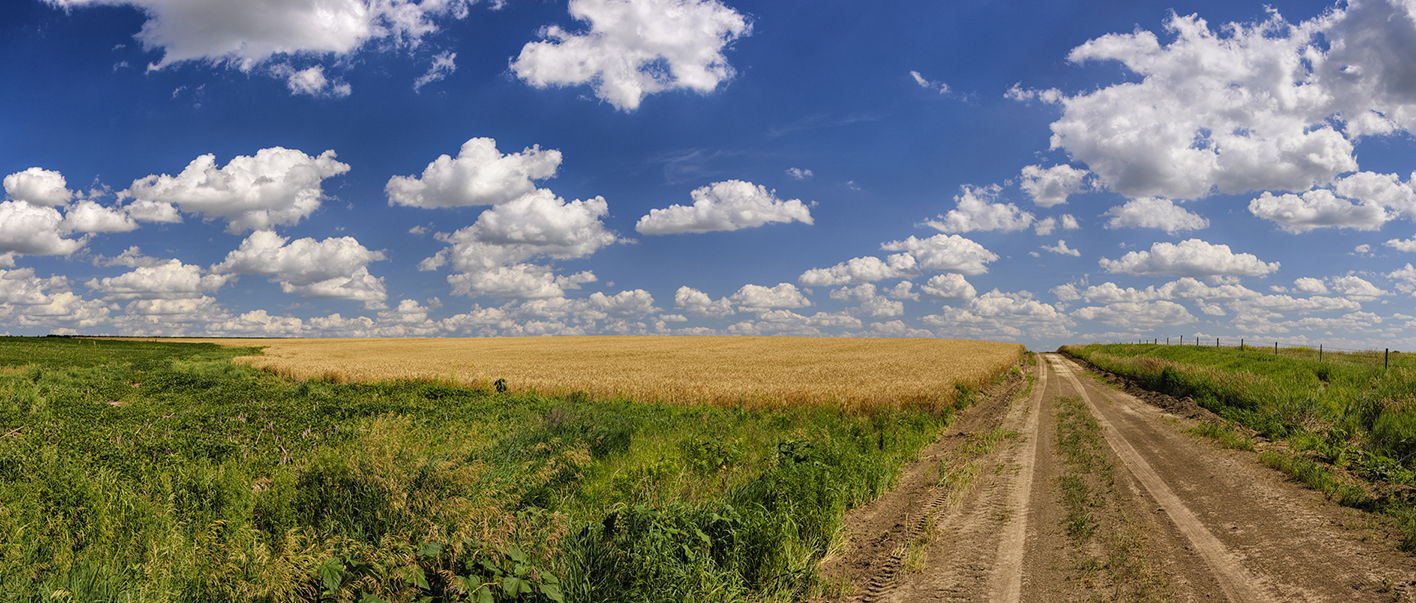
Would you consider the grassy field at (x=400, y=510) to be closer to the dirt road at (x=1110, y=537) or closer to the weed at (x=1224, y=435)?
the dirt road at (x=1110, y=537)

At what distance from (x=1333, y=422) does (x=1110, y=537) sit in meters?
13.7

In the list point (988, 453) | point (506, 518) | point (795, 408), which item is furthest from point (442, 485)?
point (795, 408)

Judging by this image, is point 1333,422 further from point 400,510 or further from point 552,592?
point 400,510

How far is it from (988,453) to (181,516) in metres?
13.8

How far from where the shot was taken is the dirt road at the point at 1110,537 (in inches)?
243

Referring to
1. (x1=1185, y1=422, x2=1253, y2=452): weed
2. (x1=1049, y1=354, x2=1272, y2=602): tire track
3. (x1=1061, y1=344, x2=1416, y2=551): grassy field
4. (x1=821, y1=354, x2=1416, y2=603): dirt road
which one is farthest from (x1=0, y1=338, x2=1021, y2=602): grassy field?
(x1=1185, y1=422, x2=1253, y2=452): weed

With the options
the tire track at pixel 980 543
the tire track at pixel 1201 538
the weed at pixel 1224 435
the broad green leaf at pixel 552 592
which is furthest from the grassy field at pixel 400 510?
the weed at pixel 1224 435

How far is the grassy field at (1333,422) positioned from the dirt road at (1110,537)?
0.57 metres

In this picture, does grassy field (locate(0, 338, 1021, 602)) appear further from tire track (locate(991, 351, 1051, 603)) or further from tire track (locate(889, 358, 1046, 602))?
tire track (locate(991, 351, 1051, 603))

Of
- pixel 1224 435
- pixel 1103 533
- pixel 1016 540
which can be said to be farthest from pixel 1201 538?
pixel 1224 435

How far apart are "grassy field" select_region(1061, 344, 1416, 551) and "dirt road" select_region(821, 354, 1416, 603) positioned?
22.5 inches

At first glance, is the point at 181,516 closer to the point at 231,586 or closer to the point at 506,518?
the point at 231,586

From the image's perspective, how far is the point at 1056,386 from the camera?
102ft

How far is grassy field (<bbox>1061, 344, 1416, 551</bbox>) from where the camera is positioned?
9.79 meters
